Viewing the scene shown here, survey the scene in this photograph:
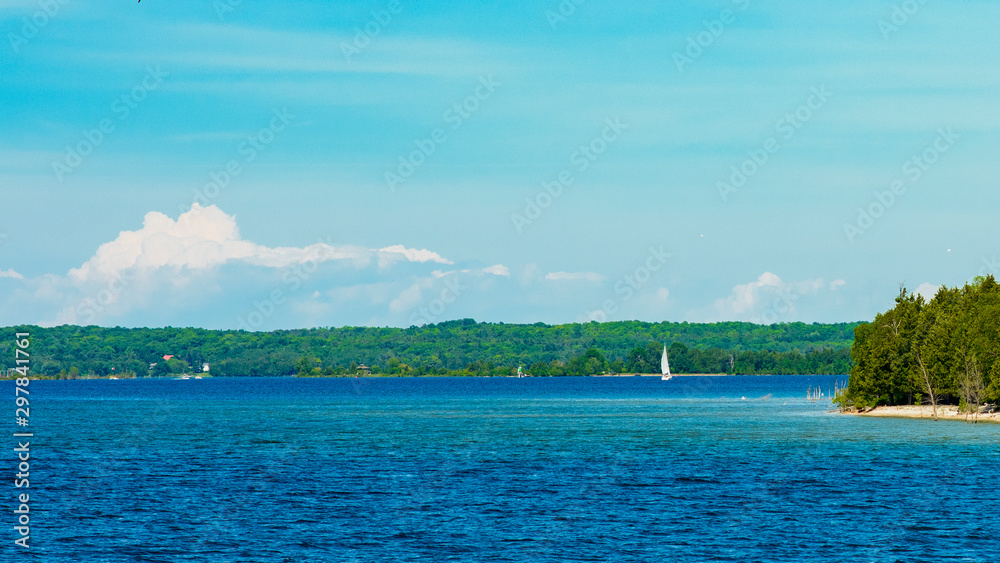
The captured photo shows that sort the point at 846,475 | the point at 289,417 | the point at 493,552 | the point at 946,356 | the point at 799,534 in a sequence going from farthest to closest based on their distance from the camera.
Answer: the point at 289,417, the point at 946,356, the point at 846,475, the point at 799,534, the point at 493,552

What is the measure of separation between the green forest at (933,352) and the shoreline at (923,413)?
1210mm

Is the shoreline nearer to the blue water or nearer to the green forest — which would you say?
the green forest

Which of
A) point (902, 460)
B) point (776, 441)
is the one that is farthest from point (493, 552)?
point (776, 441)

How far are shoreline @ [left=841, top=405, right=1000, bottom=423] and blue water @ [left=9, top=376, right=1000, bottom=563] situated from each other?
17.9ft

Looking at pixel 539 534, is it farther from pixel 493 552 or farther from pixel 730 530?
pixel 730 530

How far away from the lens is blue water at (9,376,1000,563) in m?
50.2

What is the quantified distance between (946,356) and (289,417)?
91380 mm

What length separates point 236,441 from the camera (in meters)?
109

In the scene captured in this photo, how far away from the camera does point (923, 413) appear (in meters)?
130

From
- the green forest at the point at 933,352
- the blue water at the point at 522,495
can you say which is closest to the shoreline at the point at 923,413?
the green forest at the point at 933,352

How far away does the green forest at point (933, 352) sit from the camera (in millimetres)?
117000

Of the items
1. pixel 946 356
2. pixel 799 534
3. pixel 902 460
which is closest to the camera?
pixel 799 534

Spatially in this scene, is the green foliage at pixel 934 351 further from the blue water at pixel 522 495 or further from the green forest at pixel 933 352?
the blue water at pixel 522 495

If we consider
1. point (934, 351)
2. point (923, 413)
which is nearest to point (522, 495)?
point (934, 351)
